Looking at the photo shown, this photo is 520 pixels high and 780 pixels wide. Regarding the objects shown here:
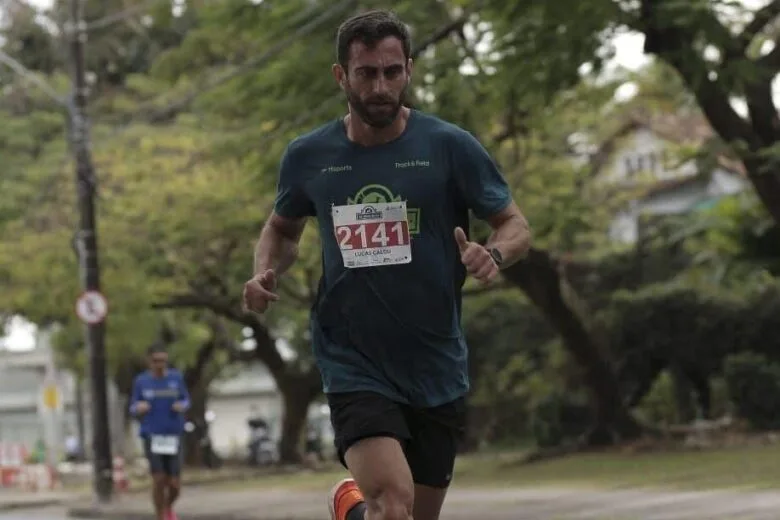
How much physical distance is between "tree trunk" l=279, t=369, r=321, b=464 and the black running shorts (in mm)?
28221

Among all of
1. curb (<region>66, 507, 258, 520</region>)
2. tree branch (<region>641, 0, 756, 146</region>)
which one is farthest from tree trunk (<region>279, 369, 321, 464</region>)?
tree branch (<region>641, 0, 756, 146</region>)

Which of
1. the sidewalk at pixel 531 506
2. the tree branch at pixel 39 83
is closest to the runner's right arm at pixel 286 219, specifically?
the sidewalk at pixel 531 506

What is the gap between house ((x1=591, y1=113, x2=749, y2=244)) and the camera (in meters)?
22.9

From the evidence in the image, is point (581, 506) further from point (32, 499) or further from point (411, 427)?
point (32, 499)

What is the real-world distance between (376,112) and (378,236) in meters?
0.38

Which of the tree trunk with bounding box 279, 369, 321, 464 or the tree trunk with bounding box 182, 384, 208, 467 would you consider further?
the tree trunk with bounding box 182, 384, 208, 467

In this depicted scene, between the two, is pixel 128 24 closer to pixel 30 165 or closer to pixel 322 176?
pixel 30 165

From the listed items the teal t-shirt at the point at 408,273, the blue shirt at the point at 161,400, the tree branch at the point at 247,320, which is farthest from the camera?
the tree branch at the point at 247,320

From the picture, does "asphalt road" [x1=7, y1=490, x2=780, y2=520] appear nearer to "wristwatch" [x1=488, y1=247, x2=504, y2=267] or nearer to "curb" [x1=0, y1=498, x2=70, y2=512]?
"curb" [x1=0, y1=498, x2=70, y2=512]

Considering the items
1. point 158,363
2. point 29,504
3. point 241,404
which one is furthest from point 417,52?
point 241,404

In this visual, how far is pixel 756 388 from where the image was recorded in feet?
78.8

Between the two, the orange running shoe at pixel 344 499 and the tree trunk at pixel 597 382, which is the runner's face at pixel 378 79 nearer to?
the orange running shoe at pixel 344 499

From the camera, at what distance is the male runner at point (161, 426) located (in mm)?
14945

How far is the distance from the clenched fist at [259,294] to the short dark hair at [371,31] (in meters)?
0.74
